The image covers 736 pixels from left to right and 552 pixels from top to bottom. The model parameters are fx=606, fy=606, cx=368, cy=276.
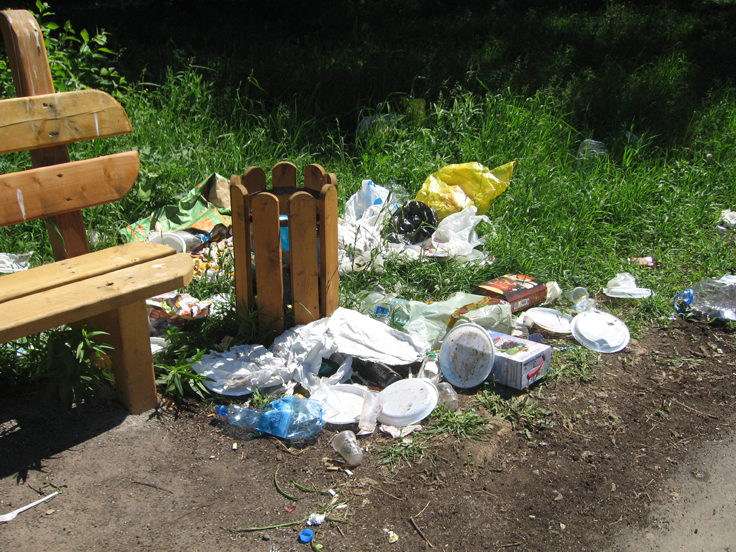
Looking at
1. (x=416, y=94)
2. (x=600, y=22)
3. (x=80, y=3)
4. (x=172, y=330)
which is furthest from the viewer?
(x=600, y=22)

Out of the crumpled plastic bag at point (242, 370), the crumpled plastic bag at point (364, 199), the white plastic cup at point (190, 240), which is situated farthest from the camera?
the crumpled plastic bag at point (364, 199)

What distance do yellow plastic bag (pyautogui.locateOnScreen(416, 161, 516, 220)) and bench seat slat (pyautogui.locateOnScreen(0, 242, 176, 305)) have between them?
7.28 feet

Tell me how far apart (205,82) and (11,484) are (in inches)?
150

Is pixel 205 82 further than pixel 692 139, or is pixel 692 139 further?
pixel 692 139

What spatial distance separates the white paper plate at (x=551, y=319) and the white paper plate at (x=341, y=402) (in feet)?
4.01

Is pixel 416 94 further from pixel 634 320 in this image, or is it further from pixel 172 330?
pixel 172 330

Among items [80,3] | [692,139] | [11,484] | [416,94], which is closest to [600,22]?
[692,139]

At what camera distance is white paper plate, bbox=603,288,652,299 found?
3726 millimetres

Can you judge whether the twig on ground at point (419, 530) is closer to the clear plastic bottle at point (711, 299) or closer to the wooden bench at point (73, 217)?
the wooden bench at point (73, 217)

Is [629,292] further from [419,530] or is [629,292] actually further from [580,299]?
[419,530]

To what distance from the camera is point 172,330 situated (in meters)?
2.82

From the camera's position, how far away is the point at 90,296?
217 centimetres

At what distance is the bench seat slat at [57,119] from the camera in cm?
235

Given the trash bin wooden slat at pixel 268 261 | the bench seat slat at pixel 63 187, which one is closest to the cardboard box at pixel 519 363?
the trash bin wooden slat at pixel 268 261
